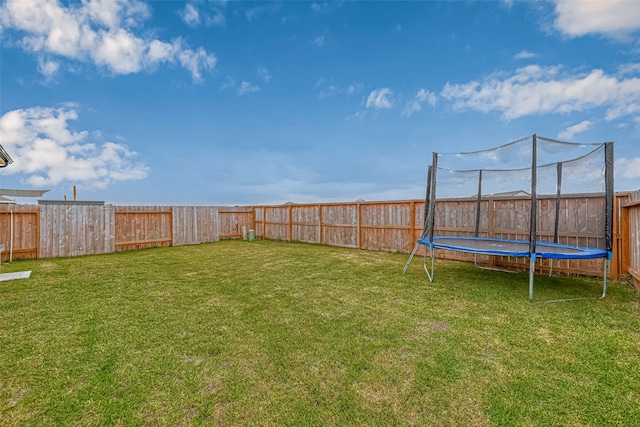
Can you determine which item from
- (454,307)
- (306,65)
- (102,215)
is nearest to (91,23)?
→ (102,215)

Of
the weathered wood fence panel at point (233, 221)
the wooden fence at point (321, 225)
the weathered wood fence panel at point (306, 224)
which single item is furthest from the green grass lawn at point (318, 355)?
the weathered wood fence panel at point (233, 221)

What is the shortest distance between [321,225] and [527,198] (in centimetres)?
579

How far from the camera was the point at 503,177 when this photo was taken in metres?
5.61

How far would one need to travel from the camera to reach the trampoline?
376 cm

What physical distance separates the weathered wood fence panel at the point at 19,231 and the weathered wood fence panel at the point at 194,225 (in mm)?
3424

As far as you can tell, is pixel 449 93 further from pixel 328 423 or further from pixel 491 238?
pixel 328 423

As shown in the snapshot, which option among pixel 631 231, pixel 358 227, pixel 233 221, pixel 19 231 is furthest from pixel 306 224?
pixel 631 231

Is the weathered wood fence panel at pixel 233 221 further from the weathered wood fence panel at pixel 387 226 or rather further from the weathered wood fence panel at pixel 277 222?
the weathered wood fence panel at pixel 387 226

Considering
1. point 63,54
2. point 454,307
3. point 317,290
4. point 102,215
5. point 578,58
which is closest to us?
point 454,307

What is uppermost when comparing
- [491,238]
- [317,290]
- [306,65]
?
[306,65]

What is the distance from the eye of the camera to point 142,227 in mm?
9062

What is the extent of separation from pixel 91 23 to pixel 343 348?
8.41 meters

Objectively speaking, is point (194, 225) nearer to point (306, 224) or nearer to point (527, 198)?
point (306, 224)

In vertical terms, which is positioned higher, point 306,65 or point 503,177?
point 306,65
